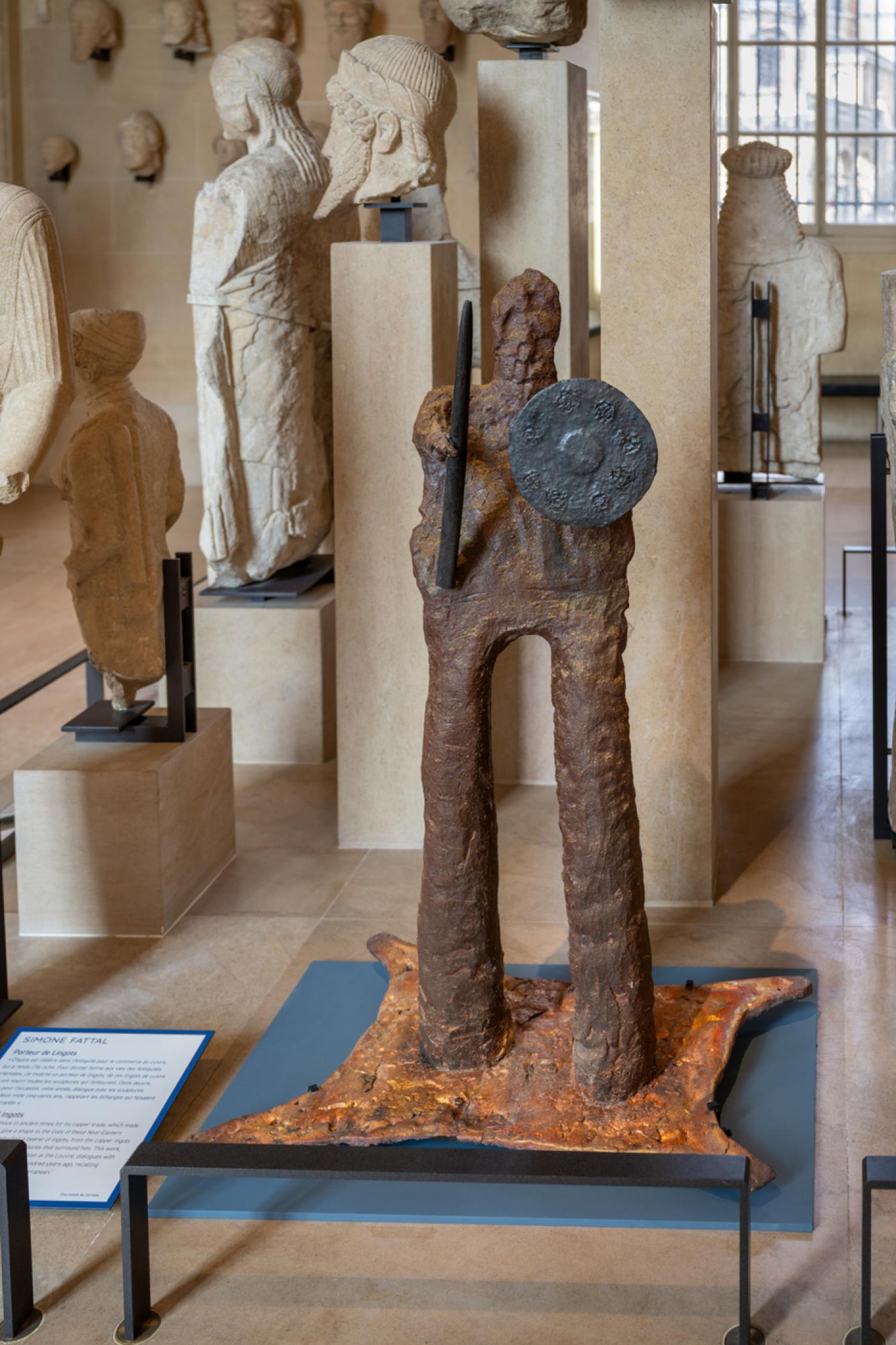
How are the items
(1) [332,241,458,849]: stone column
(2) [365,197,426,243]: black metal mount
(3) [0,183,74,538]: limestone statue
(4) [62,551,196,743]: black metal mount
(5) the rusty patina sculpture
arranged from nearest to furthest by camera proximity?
1. (5) the rusty patina sculpture
2. (3) [0,183,74,538]: limestone statue
3. (4) [62,551,196,743]: black metal mount
4. (1) [332,241,458,849]: stone column
5. (2) [365,197,426,243]: black metal mount

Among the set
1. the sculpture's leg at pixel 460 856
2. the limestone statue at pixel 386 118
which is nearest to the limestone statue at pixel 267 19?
the limestone statue at pixel 386 118

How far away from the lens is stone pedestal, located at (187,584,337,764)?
6461 mm

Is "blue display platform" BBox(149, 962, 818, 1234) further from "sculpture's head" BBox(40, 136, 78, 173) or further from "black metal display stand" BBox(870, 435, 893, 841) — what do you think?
"sculpture's head" BBox(40, 136, 78, 173)

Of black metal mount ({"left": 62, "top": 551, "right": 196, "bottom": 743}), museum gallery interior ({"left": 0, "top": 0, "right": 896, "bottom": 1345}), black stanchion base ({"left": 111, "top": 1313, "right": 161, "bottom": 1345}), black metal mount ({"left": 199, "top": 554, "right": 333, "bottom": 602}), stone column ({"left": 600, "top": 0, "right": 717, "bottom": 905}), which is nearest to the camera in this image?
black stanchion base ({"left": 111, "top": 1313, "right": 161, "bottom": 1345})

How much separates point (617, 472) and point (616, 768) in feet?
2.09

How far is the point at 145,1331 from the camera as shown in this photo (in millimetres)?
2920

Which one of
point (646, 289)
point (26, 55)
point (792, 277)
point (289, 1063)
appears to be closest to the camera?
point (289, 1063)

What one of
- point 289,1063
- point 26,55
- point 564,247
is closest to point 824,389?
point 26,55

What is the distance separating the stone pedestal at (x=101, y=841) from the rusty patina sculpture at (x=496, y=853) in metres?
1.26

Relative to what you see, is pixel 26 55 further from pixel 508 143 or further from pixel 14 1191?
pixel 14 1191

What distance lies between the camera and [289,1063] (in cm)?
384

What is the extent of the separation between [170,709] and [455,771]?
1.73 metres

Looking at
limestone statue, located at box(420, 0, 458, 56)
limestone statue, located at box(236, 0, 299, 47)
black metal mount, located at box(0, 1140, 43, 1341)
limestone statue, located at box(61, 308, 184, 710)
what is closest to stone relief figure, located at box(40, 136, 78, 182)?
limestone statue, located at box(236, 0, 299, 47)

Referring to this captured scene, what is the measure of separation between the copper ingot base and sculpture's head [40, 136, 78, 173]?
1115 centimetres
